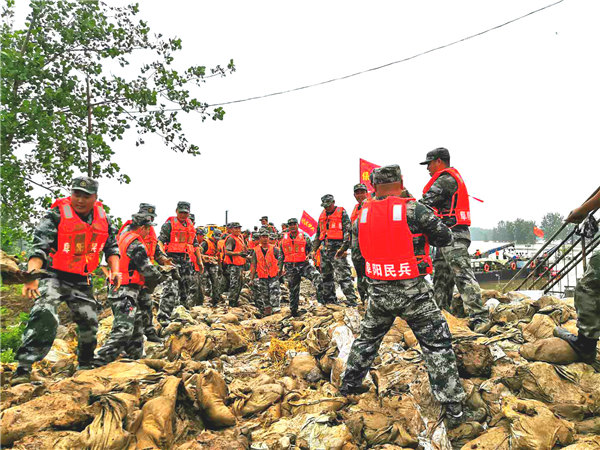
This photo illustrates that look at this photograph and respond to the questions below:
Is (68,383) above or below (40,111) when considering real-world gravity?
below

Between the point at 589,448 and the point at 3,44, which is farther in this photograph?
the point at 3,44

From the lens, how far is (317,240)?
7.01 meters

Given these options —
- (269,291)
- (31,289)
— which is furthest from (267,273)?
(31,289)

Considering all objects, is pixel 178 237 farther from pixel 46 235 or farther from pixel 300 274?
pixel 46 235

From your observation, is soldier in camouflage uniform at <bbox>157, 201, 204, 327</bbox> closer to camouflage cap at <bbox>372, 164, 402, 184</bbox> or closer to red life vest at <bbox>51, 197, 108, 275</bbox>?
red life vest at <bbox>51, 197, 108, 275</bbox>

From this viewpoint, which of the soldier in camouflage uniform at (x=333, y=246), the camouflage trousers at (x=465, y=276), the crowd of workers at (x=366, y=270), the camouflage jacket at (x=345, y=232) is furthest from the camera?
the soldier in camouflage uniform at (x=333, y=246)

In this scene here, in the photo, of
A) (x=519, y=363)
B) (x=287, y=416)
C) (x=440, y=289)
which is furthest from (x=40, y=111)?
(x=519, y=363)

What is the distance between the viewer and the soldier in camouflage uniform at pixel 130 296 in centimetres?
386

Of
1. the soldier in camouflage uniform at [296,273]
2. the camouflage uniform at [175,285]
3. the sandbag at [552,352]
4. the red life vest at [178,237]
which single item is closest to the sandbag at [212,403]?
the sandbag at [552,352]

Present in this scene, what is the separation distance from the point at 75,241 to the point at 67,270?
0.32m

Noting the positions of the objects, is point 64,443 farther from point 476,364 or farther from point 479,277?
point 479,277

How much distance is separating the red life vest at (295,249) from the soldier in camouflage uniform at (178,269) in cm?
217

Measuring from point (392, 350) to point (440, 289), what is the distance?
67.4 inches

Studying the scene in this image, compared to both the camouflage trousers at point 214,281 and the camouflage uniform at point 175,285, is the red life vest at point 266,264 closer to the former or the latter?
the camouflage uniform at point 175,285
